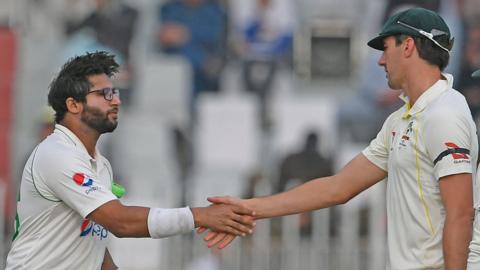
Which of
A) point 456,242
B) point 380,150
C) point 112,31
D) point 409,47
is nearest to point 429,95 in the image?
point 409,47

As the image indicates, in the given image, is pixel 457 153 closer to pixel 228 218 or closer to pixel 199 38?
pixel 228 218

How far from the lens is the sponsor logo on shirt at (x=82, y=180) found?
18.9ft

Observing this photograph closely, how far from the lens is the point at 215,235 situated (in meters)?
6.25

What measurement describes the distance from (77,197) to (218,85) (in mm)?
8863

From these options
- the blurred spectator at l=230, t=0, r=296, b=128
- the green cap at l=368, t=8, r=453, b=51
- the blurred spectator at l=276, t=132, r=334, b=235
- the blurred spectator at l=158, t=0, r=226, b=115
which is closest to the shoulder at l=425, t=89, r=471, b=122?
the green cap at l=368, t=8, r=453, b=51

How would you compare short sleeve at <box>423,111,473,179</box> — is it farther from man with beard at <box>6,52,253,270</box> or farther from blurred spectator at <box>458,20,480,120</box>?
blurred spectator at <box>458,20,480,120</box>

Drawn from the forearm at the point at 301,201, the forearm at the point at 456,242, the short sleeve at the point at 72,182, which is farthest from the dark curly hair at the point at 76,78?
the forearm at the point at 456,242

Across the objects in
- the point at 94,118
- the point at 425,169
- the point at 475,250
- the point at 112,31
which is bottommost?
the point at 475,250

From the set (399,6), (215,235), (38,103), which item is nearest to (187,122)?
(38,103)

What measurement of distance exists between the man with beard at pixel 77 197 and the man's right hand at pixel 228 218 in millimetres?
16

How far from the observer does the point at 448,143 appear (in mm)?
5266

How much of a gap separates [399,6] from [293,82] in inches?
67.1

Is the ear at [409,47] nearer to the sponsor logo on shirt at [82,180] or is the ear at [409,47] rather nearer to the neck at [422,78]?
the neck at [422,78]

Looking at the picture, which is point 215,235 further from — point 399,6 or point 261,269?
point 399,6
